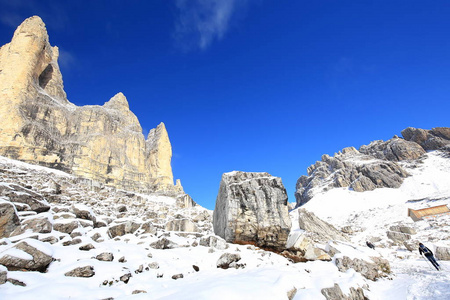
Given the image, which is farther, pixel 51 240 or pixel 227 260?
pixel 227 260

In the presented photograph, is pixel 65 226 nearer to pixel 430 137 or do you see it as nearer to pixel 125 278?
pixel 125 278

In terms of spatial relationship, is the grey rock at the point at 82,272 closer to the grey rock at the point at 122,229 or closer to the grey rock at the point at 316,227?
the grey rock at the point at 122,229

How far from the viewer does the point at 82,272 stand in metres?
5.74

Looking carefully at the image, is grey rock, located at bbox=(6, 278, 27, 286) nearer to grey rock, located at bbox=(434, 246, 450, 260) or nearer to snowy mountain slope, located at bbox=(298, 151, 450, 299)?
snowy mountain slope, located at bbox=(298, 151, 450, 299)

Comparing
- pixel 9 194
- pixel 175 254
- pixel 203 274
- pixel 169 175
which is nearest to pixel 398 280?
pixel 203 274

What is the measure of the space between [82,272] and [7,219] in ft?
14.7

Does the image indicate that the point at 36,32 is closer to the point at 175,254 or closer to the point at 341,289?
the point at 175,254

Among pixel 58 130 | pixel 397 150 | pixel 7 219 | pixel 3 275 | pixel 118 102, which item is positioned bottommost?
pixel 3 275

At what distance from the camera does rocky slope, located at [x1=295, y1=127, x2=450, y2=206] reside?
74.4 metres

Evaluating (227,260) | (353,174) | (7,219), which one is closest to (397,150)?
(353,174)

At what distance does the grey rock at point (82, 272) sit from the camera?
5680 millimetres

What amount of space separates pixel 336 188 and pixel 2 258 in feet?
311

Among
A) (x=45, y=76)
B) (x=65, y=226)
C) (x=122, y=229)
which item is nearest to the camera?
(x=65, y=226)

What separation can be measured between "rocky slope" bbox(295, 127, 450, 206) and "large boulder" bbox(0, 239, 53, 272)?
293 ft
